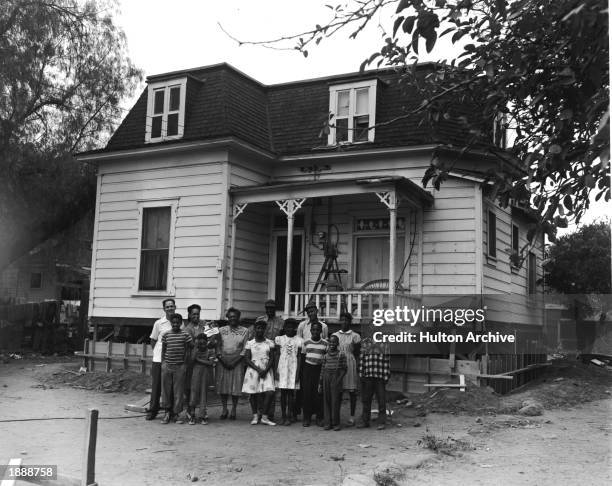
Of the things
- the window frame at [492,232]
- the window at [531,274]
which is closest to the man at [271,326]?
the window frame at [492,232]

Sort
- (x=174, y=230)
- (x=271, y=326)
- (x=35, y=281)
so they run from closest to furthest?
(x=271, y=326) → (x=174, y=230) → (x=35, y=281)

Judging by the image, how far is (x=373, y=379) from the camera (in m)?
9.90

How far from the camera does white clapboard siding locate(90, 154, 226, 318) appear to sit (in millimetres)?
14641

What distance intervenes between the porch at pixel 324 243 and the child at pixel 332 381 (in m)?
2.80

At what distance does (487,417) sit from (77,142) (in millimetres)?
15829

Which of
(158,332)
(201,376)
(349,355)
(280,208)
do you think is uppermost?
(280,208)

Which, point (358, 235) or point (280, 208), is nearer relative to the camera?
point (280, 208)

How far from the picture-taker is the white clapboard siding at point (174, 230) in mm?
14641

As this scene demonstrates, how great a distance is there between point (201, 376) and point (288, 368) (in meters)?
1.39

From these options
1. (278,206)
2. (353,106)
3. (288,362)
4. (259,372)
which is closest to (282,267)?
(278,206)

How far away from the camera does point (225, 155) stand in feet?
48.0

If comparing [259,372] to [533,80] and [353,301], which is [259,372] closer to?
[353,301]

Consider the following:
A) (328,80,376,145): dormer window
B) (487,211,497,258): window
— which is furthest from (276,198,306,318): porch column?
(487,211,497,258): window

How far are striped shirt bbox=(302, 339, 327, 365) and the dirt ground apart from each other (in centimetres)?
102
